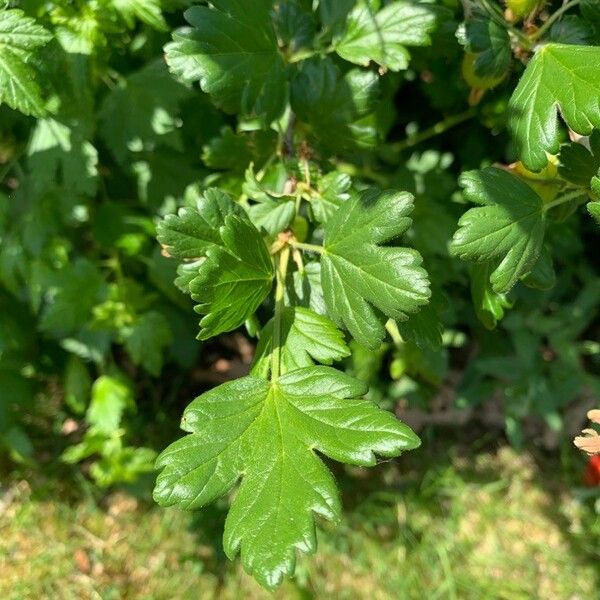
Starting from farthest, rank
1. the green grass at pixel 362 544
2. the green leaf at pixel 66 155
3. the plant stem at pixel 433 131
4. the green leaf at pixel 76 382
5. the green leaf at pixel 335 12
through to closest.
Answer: the green grass at pixel 362 544 < the green leaf at pixel 76 382 < the plant stem at pixel 433 131 < the green leaf at pixel 66 155 < the green leaf at pixel 335 12

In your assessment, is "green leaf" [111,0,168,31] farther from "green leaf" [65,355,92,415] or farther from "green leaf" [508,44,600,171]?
"green leaf" [65,355,92,415]

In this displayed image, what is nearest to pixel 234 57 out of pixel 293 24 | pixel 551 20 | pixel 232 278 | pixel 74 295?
pixel 293 24

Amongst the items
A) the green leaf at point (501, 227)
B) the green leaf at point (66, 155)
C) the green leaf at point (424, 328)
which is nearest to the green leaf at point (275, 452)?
the green leaf at point (424, 328)

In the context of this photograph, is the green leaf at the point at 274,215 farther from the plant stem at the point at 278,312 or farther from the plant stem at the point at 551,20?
the plant stem at the point at 551,20

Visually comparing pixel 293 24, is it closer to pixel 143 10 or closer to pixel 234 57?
pixel 234 57

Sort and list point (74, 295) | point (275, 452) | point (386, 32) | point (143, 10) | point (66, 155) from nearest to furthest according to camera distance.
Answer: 1. point (275, 452)
2. point (386, 32)
3. point (143, 10)
4. point (66, 155)
5. point (74, 295)

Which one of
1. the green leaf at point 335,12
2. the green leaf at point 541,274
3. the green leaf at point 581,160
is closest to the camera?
the green leaf at point 581,160
